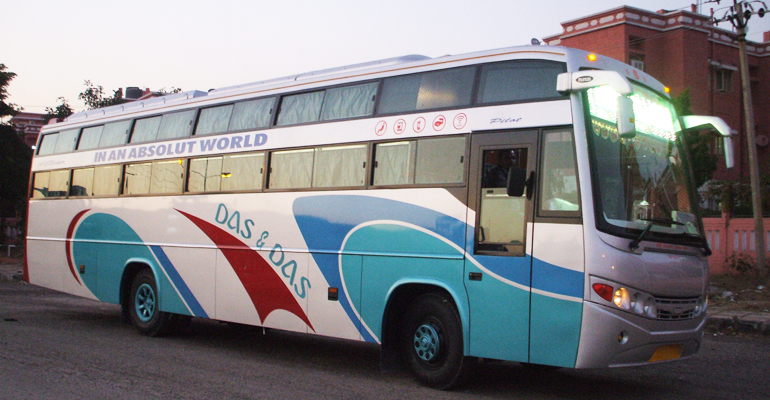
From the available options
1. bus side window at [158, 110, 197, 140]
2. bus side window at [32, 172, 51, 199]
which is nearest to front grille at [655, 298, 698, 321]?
bus side window at [158, 110, 197, 140]

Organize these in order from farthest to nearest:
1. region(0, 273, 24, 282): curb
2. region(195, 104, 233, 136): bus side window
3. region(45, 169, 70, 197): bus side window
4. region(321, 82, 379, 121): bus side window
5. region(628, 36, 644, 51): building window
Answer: region(628, 36, 644, 51): building window < region(0, 273, 24, 282): curb < region(45, 169, 70, 197): bus side window < region(195, 104, 233, 136): bus side window < region(321, 82, 379, 121): bus side window

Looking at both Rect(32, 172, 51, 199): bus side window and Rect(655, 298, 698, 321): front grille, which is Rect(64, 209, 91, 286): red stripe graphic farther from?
Rect(655, 298, 698, 321): front grille

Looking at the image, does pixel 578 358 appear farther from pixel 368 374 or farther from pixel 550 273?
pixel 368 374

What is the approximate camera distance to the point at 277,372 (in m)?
7.99

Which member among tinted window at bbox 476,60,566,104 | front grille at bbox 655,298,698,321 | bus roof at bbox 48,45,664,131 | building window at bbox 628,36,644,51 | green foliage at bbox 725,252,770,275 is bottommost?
front grille at bbox 655,298,698,321

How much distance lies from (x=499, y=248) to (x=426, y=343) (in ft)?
4.43

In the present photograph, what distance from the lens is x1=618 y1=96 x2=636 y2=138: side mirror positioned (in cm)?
579

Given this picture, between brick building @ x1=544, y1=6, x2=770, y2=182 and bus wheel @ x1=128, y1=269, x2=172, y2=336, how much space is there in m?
24.7

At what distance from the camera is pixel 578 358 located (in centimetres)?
598

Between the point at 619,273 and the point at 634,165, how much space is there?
1.15 metres

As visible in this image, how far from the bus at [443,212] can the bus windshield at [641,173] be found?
0.07ft

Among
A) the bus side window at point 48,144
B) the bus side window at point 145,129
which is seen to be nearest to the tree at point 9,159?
the bus side window at point 48,144

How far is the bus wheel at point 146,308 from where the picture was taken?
36.0 ft

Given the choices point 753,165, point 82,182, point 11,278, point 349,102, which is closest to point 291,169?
point 349,102
